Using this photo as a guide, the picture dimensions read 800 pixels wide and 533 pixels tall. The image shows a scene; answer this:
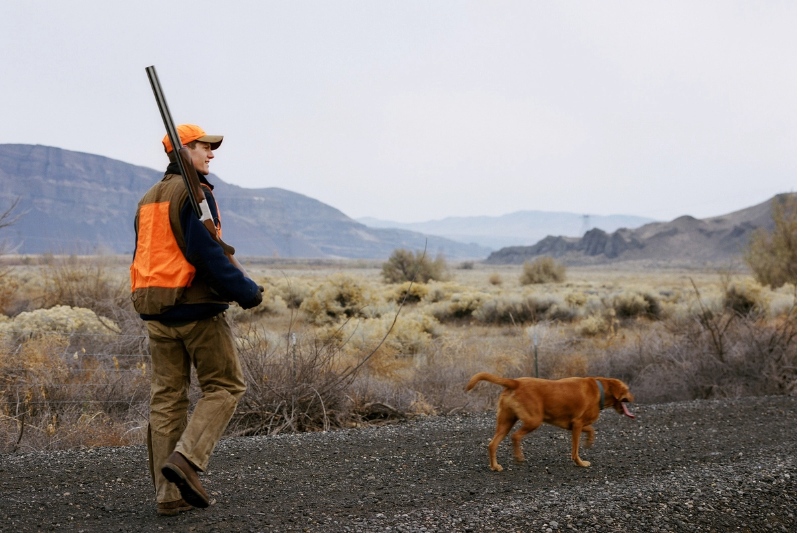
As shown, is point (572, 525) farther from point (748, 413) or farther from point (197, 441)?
point (748, 413)

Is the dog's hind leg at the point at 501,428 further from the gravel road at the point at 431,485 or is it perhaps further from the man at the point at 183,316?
the man at the point at 183,316

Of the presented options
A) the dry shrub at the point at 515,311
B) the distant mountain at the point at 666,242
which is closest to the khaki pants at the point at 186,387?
the dry shrub at the point at 515,311

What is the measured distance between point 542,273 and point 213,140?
41363mm

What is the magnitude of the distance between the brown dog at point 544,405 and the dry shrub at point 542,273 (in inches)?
1524

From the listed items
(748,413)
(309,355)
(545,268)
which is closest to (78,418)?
(309,355)

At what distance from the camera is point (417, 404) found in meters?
9.91

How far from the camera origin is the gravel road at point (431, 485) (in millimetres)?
5121

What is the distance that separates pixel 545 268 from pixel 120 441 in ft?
130

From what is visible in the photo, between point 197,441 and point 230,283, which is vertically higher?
point 230,283

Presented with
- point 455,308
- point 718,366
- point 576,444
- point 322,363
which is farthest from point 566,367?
point 455,308

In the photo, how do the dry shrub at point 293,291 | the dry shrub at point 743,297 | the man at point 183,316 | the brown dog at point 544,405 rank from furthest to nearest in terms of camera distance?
the dry shrub at point 293,291 < the dry shrub at point 743,297 < the brown dog at point 544,405 < the man at point 183,316

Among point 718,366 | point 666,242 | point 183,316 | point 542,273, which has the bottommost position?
point 718,366

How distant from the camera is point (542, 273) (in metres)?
45.6

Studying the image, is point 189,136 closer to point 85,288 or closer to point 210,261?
point 210,261
